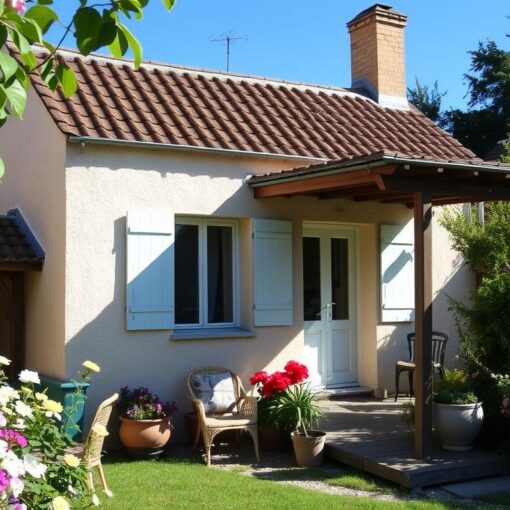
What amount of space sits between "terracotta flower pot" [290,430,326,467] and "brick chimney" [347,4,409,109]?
6809mm

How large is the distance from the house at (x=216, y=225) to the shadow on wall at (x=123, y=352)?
17 mm

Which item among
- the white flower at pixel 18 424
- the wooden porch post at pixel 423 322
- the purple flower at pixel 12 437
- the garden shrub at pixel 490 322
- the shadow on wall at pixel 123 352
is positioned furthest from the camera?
the shadow on wall at pixel 123 352

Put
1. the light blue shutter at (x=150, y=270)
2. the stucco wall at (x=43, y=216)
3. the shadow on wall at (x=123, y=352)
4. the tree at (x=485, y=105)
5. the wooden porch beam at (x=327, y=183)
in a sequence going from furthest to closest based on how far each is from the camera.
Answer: the tree at (x=485, y=105) → the light blue shutter at (x=150, y=270) → the stucco wall at (x=43, y=216) → the shadow on wall at (x=123, y=352) → the wooden porch beam at (x=327, y=183)

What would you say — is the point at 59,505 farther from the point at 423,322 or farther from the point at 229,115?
the point at 229,115

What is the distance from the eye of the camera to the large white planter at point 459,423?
7.39 meters

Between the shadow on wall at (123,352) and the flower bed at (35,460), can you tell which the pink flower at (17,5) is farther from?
the shadow on wall at (123,352)

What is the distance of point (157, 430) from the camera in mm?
7707

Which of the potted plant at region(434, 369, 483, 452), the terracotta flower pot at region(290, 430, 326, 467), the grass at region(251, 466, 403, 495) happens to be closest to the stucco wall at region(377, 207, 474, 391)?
the potted plant at region(434, 369, 483, 452)

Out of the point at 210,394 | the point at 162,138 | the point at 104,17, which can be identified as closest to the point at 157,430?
the point at 210,394

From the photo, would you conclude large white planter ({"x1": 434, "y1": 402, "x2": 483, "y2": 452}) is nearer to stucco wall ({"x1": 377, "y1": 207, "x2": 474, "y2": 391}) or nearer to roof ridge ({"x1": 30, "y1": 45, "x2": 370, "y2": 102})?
stucco wall ({"x1": 377, "y1": 207, "x2": 474, "y2": 391})

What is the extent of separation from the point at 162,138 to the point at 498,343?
4.51 meters

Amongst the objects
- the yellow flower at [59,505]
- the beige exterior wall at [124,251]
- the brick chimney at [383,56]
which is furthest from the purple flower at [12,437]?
the brick chimney at [383,56]

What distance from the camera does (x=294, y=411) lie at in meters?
7.90

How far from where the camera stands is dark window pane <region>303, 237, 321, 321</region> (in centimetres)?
1036
